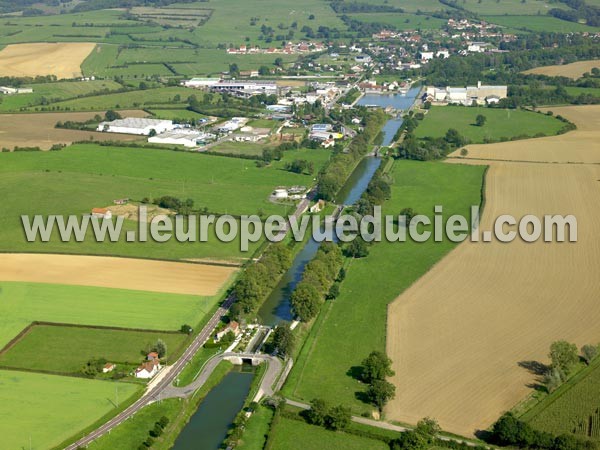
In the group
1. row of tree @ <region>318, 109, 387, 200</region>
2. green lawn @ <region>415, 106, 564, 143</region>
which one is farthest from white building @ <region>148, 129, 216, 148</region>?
green lawn @ <region>415, 106, 564, 143</region>

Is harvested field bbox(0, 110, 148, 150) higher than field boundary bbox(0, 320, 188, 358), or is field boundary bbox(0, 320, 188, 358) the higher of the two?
field boundary bbox(0, 320, 188, 358)

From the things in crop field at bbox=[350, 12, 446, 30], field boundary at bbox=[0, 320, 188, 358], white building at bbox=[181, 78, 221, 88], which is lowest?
crop field at bbox=[350, 12, 446, 30]

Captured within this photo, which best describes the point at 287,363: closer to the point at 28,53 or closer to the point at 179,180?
the point at 179,180

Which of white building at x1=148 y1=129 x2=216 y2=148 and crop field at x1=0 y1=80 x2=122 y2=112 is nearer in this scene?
white building at x1=148 y1=129 x2=216 y2=148

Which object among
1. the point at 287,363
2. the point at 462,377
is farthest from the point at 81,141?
the point at 462,377

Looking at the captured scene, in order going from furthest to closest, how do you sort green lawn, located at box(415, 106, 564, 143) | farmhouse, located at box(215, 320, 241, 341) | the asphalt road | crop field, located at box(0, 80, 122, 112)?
crop field, located at box(0, 80, 122, 112), green lawn, located at box(415, 106, 564, 143), farmhouse, located at box(215, 320, 241, 341), the asphalt road

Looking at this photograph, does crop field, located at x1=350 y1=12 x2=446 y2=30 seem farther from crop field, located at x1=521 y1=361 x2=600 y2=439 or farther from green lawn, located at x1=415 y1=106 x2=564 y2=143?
crop field, located at x1=521 y1=361 x2=600 y2=439
